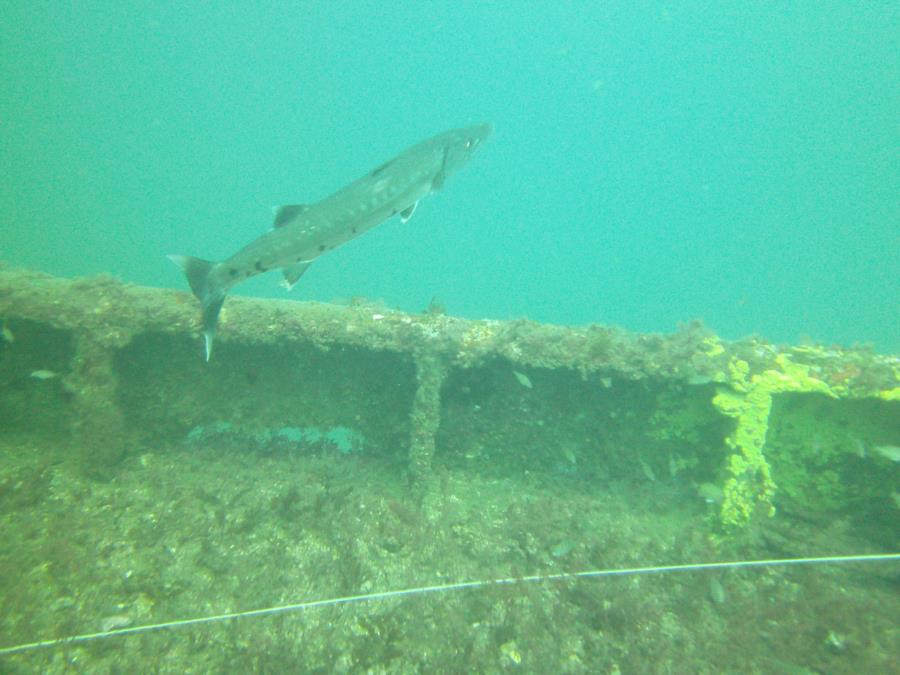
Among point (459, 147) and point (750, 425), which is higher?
point (459, 147)

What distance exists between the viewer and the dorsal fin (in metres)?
4.66

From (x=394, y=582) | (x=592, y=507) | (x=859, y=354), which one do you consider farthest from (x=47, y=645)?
(x=859, y=354)

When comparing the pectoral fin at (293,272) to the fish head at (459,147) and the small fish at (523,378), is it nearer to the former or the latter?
the fish head at (459,147)

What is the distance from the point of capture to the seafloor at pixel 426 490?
3.79 metres

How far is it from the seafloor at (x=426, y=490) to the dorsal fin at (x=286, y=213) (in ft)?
4.73

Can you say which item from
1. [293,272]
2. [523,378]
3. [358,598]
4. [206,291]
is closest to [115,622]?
[358,598]

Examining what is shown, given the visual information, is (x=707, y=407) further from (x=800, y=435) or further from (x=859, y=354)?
(x=859, y=354)

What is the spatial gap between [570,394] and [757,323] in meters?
105

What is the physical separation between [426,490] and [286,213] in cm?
391

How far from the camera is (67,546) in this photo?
4.41m

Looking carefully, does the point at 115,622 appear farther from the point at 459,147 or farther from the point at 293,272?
the point at 459,147

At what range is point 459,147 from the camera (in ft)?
14.9

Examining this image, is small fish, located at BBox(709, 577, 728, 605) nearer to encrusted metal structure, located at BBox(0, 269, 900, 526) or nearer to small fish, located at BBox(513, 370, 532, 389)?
encrusted metal structure, located at BBox(0, 269, 900, 526)

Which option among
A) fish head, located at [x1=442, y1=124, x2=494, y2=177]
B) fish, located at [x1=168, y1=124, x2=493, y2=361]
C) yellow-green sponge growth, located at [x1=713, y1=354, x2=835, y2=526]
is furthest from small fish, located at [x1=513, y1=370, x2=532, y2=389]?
fish head, located at [x1=442, y1=124, x2=494, y2=177]
